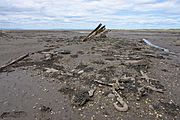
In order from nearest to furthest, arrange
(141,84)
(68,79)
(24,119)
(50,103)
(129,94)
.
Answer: (24,119) → (50,103) → (129,94) → (141,84) → (68,79)

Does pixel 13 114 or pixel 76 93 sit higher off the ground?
pixel 76 93

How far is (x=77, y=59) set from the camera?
15773mm

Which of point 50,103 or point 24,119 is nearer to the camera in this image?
point 24,119

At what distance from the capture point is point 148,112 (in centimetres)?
752

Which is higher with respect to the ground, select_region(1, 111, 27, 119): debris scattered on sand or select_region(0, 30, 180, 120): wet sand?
select_region(0, 30, 180, 120): wet sand

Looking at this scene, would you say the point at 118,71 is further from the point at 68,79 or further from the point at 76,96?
the point at 76,96

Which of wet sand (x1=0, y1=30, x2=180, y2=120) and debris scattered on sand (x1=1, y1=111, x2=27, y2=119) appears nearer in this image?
debris scattered on sand (x1=1, y1=111, x2=27, y2=119)

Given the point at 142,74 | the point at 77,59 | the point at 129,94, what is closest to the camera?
the point at 129,94

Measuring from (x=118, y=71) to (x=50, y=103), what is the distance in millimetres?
5296

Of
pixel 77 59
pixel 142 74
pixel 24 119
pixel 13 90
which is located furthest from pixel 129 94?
pixel 77 59

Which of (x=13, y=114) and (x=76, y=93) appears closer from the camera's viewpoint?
(x=13, y=114)

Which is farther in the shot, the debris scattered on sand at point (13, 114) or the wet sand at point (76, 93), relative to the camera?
the wet sand at point (76, 93)

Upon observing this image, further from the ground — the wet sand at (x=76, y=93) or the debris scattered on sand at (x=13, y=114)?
the wet sand at (x=76, y=93)

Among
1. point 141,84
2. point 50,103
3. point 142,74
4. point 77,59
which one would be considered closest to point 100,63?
point 77,59
